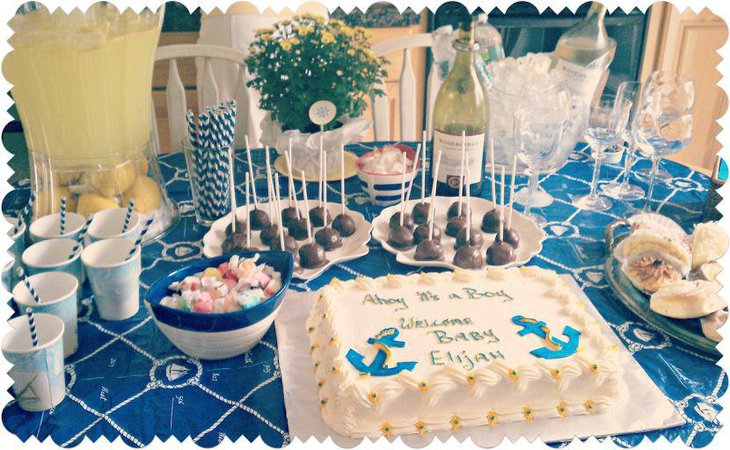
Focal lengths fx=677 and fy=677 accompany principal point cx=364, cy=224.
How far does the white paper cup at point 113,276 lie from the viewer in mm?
1039

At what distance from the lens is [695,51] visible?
2.96 m

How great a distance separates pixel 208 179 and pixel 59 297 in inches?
17.6

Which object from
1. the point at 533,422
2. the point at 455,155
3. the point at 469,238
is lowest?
the point at 533,422

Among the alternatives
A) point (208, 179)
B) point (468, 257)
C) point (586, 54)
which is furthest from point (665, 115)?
point (208, 179)

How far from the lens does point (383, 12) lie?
2863 millimetres

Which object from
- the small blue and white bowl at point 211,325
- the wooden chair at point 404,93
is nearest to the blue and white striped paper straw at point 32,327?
the small blue and white bowl at point 211,325

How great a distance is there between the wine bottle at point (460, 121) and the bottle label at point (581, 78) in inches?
7.5

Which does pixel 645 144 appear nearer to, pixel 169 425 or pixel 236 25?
pixel 169 425

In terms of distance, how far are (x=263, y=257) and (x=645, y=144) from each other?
2.72 ft

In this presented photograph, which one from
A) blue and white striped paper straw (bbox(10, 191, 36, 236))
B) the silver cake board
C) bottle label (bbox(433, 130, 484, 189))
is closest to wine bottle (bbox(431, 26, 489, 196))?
bottle label (bbox(433, 130, 484, 189))

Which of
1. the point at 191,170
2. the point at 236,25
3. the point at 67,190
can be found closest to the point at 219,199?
the point at 191,170

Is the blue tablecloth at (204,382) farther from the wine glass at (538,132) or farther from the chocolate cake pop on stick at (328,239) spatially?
the wine glass at (538,132)

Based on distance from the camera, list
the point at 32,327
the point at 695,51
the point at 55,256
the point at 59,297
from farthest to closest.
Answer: the point at 695,51 < the point at 55,256 < the point at 59,297 < the point at 32,327

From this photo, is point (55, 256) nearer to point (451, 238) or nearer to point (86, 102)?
point (86, 102)
